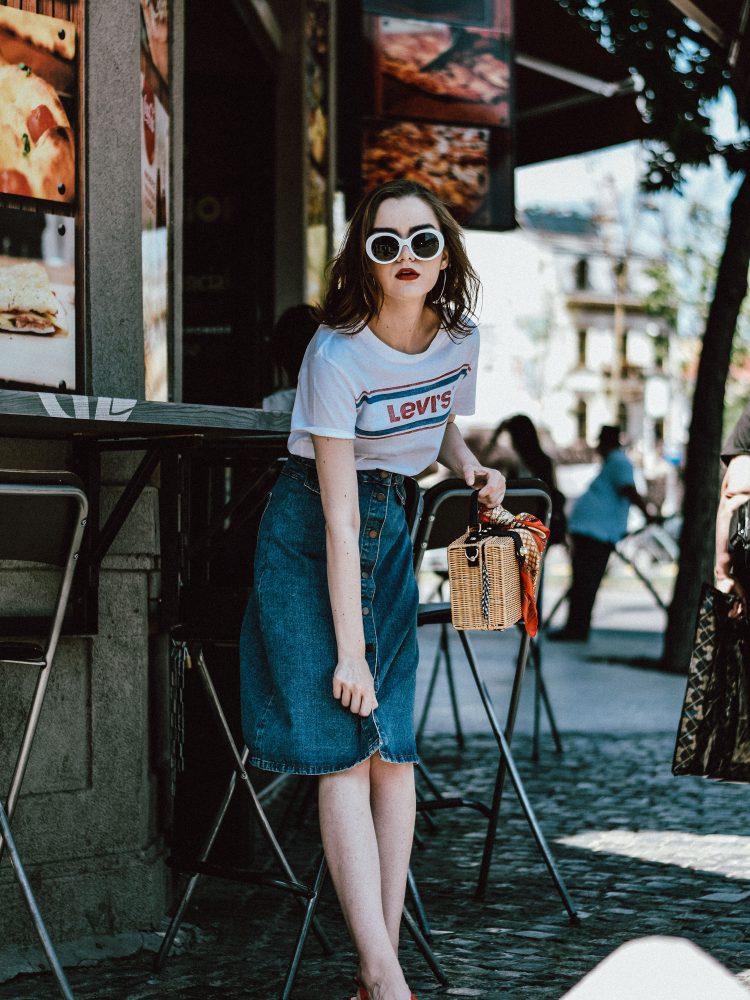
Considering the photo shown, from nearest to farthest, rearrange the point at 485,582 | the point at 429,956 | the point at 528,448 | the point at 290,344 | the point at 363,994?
the point at 363,994 < the point at 485,582 < the point at 429,956 < the point at 290,344 < the point at 528,448

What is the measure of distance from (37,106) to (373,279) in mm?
1524

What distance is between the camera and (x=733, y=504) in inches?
172

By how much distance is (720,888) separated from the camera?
450 cm

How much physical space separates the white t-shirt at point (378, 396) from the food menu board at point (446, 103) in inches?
135

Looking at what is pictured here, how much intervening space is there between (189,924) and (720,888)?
1.70 metres

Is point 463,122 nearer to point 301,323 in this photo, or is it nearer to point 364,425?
point 301,323

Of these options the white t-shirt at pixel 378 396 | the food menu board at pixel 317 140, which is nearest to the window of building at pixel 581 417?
the food menu board at pixel 317 140

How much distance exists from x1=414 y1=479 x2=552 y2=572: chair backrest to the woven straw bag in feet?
2.00

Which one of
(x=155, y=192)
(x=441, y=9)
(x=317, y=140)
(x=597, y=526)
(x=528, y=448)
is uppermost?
(x=441, y=9)

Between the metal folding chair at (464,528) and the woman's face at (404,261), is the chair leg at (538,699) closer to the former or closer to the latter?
the metal folding chair at (464,528)

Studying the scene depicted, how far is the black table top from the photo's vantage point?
2.95m

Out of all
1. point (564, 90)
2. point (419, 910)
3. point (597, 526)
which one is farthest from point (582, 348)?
point (419, 910)

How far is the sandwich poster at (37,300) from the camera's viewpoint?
3996 mm

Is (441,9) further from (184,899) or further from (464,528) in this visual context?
(184,899)
